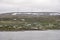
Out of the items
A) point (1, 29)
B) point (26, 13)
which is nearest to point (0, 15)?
point (1, 29)

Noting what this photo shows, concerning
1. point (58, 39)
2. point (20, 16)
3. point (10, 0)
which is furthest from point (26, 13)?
point (58, 39)

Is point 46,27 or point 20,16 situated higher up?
point 20,16

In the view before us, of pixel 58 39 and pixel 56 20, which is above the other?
pixel 56 20

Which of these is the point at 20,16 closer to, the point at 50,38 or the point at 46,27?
the point at 46,27

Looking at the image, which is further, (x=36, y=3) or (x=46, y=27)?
(x=36, y=3)

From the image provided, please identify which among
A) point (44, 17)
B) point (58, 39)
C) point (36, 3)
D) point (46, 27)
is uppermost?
point (36, 3)

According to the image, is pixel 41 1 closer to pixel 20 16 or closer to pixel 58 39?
pixel 20 16
